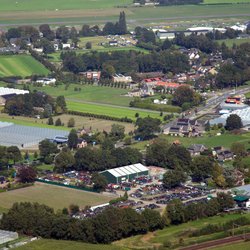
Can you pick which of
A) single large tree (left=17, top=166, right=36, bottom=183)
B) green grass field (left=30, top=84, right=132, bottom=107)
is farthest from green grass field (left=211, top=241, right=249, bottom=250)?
green grass field (left=30, top=84, right=132, bottom=107)

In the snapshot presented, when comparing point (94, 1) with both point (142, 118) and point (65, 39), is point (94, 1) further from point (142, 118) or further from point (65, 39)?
point (142, 118)

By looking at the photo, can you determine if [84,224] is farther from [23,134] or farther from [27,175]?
[23,134]

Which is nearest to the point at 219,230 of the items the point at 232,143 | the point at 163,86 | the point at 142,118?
the point at 232,143

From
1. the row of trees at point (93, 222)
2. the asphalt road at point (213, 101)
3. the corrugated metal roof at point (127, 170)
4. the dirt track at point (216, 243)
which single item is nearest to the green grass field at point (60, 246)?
the row of trees at point (93, 222)

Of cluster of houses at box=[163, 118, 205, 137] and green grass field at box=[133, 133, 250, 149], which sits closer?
green grass field at box=[133, 133, 250, 149]

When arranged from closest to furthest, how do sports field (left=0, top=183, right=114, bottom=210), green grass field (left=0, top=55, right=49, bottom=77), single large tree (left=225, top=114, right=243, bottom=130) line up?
sports field (left=0, top=183, right=114, bottom=210) < single large tree (left=225, top=114, right=243, bottom=130) < green grass field (left=0, top=55, right=49, bottom=77)

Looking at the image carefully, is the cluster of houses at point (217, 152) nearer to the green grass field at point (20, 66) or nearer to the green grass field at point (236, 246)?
the green grass field at point (236, 246)

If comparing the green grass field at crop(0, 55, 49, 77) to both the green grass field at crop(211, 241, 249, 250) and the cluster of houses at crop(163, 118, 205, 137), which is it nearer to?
the cluster of houses at crop(163, 118, 205, 137)
